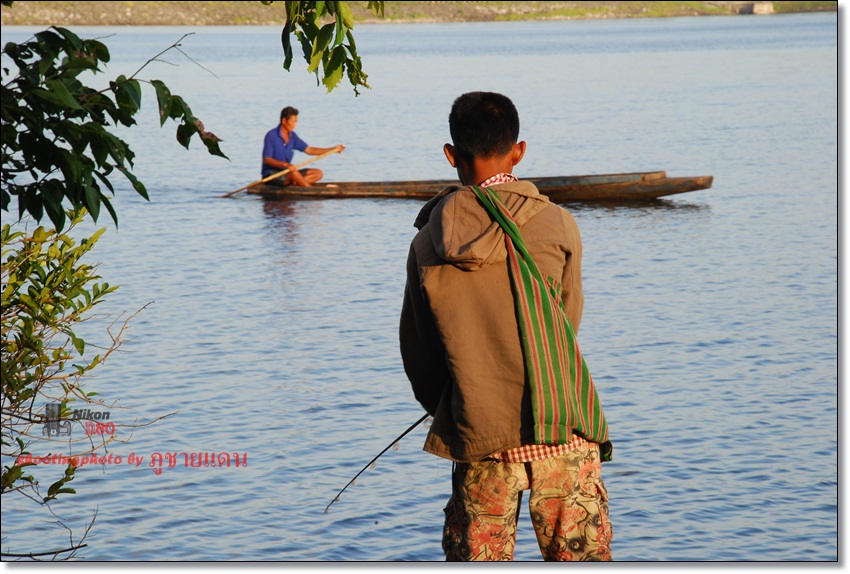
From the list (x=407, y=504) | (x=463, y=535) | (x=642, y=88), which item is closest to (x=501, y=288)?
(x=463, y=535)

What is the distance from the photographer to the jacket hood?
3014 millimetres

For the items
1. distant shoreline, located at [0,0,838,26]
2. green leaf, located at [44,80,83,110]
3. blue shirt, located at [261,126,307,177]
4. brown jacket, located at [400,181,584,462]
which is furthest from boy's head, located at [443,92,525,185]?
distant shoreline, located at [0,0,838,26]

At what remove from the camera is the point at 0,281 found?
407cm

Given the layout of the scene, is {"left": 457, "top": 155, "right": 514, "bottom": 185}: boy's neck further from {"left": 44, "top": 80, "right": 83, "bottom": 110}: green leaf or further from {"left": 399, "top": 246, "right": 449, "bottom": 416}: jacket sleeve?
{"left": 44, "top": 80, "right": 83, "bottom": 110}: green leaf

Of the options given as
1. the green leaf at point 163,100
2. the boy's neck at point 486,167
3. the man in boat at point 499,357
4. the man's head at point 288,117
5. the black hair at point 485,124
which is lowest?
the man's head at point 288,117

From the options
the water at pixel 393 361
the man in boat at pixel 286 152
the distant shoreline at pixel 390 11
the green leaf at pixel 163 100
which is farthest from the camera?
the distant shoreline at pixel 390 11

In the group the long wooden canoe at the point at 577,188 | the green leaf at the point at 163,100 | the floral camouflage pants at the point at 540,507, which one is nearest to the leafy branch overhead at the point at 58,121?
the green leaf at the point at 163,100

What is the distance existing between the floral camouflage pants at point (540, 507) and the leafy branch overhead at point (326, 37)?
1.12 m

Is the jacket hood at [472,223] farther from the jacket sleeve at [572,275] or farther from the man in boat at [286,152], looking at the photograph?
the man in boat at [286,152]

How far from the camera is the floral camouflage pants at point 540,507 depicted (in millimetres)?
3125

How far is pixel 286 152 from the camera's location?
58.9ft

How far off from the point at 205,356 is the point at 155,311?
1844mm

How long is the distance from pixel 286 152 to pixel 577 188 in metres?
4.53

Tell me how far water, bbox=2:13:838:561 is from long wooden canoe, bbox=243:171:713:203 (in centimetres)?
27
